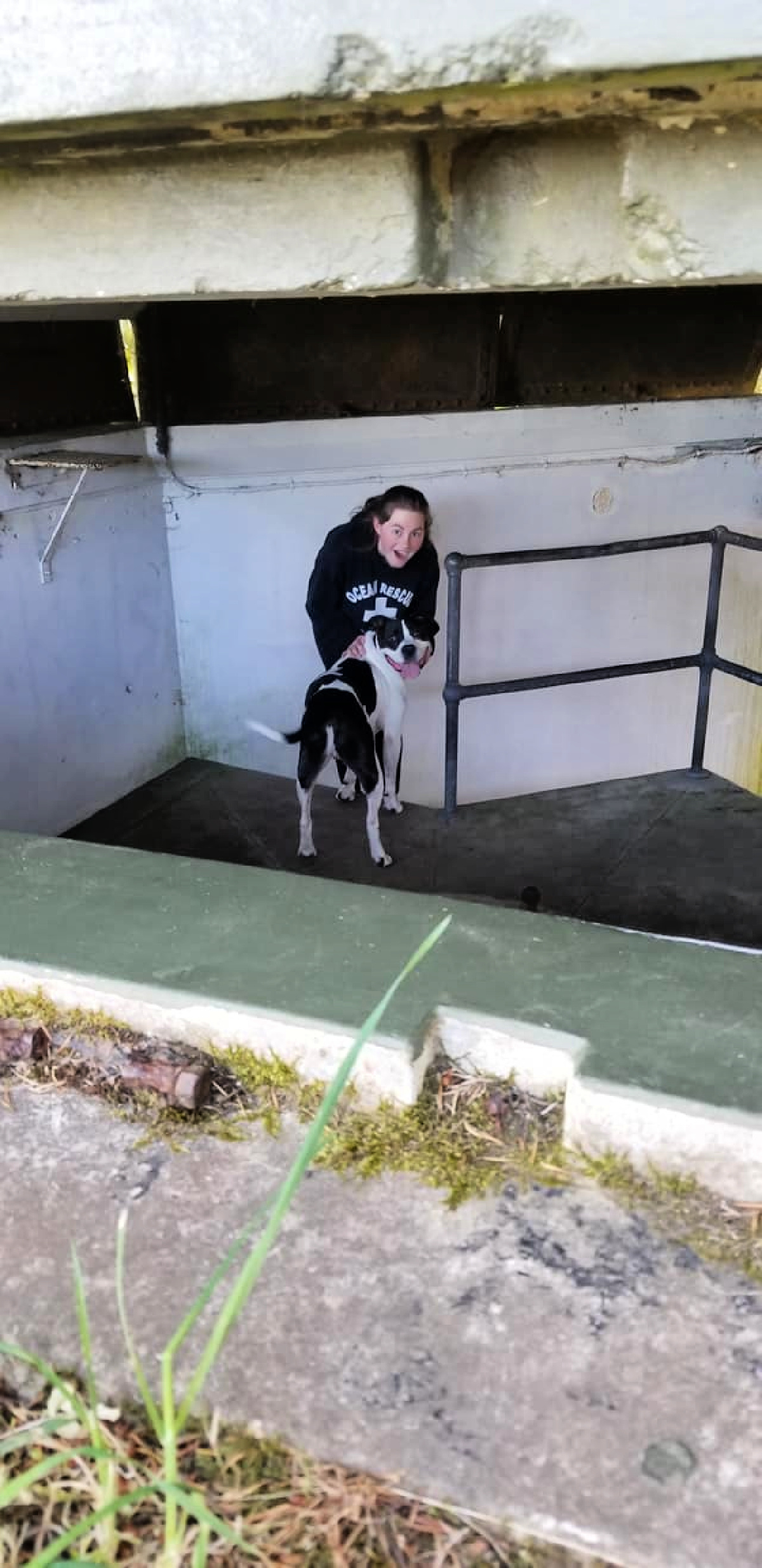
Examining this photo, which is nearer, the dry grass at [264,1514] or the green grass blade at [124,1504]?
the green grass blade at [124,1504]

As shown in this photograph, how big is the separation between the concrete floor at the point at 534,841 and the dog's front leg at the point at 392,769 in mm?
80

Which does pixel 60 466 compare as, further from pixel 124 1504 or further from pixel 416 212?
pixel 124 1504

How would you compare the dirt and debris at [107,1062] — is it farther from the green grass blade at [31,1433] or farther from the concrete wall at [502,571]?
the concrete wall at [502,571]

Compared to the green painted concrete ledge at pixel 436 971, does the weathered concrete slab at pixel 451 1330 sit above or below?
below

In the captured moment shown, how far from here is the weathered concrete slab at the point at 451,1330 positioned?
1050 mm

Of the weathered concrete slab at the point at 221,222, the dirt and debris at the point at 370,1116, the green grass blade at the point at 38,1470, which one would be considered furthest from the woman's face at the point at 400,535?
the green grass blade at the point at 38,1470

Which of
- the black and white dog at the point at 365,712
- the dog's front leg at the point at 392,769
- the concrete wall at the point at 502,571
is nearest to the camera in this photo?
the black and white dog at the point at 365,712

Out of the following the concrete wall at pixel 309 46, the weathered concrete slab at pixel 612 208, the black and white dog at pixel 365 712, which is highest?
the concrete wall at pixel 309 46

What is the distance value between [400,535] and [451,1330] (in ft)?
11.3

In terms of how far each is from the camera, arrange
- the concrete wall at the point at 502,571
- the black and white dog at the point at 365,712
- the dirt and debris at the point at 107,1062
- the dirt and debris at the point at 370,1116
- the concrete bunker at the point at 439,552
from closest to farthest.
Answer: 1. the dirt and debris at the point at 370,1116
2. the dirt and debris at the point at 107,1062
3. the black and white dog at the point at 365,712
4. the concrete bunker at the point at 439,552
5. the concrete wall at the point at 502,571

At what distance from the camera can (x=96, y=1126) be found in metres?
1.56

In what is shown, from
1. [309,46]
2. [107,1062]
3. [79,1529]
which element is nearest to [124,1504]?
[79,1529]

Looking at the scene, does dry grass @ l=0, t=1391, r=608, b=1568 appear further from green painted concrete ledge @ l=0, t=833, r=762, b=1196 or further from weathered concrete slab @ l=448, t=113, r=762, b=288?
weathered concrete slab @ l=448, t=113, r=762, b=288

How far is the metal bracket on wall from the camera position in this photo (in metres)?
4.05
